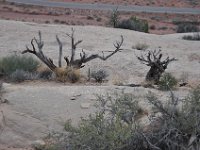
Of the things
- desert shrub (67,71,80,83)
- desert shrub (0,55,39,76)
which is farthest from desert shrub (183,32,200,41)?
desert shrub (67,71,80,83)

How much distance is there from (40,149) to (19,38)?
14.8 meters

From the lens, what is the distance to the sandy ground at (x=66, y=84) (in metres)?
11.6

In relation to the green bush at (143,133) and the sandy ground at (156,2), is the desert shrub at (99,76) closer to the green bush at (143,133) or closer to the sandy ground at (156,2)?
the green bush at (143,133)

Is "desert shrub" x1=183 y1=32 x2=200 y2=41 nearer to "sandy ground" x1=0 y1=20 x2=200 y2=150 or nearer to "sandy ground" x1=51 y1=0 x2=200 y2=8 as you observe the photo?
"sandy ground" x1=0 y1=20 x2=200 y2=150

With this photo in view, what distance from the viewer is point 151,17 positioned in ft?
172

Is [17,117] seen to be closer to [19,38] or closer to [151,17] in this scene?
[19,38]

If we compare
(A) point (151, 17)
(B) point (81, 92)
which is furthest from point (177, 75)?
(A) point (151, 17)

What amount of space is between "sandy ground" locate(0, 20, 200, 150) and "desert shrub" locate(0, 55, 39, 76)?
5.76 ft

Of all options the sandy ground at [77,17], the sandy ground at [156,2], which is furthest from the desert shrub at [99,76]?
the sandy ground at [156,2]

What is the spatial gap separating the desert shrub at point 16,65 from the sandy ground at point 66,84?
176 centimetres

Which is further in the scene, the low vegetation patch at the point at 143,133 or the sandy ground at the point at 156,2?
the sandy ground at the point at 156,2

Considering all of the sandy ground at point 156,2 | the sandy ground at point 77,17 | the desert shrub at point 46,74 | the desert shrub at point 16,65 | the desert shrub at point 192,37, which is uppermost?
the sandy ground at point 156,2

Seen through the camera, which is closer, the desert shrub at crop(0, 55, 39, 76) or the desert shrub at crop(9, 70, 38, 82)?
the desert shrub at crop(9, 70, 38, 82)

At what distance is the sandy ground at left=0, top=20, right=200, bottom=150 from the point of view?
11.6m
